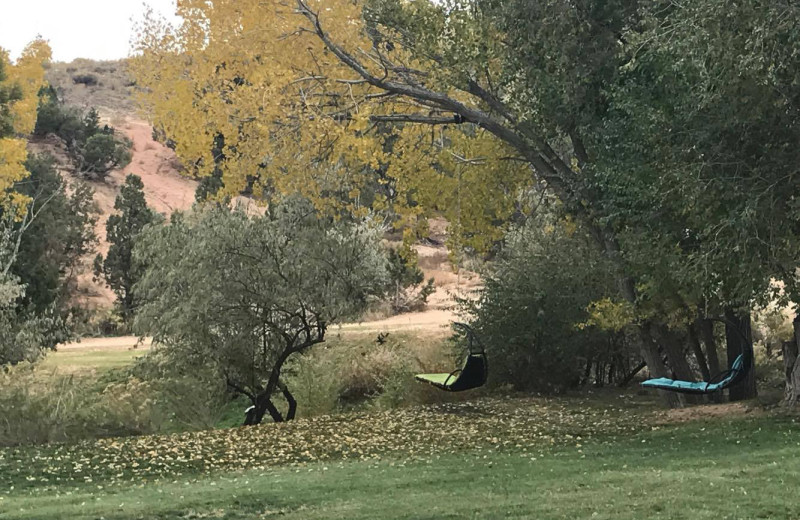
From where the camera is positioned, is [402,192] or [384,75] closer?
[384,75]

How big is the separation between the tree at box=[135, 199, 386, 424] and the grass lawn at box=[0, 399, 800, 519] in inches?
85.6

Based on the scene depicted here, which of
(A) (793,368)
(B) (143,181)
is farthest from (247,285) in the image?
(B) (143,181)

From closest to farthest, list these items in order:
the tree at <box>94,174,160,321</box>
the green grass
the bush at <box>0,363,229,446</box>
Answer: the bush at <box>0,363,229,446</box> < the green grass < the tree at <box>94,174,160,321</box>

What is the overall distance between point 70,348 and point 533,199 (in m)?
19.7

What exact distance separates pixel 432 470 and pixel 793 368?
6149 millimetres

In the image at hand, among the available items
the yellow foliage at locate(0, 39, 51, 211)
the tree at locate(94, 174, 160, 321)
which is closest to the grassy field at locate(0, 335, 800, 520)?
the yellow foliage at locate(0, 39, 51, 211)

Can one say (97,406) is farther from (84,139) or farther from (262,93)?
(84,139)

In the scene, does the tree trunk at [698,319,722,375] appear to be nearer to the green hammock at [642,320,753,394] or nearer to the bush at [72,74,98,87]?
the green hammock at [642,320,753,394]

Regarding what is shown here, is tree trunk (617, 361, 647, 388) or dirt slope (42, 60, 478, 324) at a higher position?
dirt slope (42, 60, 478, 324)

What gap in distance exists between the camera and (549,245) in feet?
62.7

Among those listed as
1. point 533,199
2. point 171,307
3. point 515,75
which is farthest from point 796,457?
point 533,199

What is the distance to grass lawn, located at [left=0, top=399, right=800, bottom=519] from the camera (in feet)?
23.6

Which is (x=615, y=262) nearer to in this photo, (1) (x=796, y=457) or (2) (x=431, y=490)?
(1) (x=796, y=457)

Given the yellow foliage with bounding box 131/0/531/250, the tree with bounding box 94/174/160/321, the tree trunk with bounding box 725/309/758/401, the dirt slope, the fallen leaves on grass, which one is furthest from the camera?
the dirt slope
